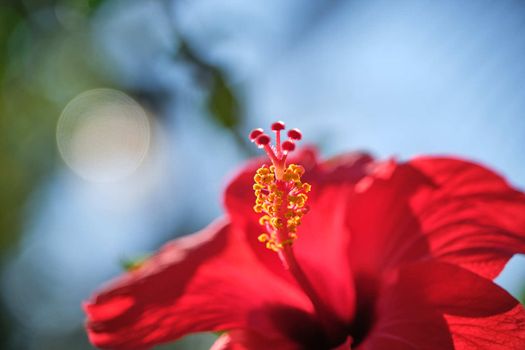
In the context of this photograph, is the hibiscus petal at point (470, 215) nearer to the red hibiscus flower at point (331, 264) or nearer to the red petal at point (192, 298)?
the red hibiscus flower at point (331, 264)

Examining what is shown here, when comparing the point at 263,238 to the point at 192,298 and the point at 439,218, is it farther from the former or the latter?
the point at 439,218

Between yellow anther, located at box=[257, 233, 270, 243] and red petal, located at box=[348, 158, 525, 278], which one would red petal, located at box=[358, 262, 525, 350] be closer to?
red petal, located at box=[348, 158, 525, 278]

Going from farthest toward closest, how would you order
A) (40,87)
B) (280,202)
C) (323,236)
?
1. (40,87)
2. (323,236)
3. (280,202)

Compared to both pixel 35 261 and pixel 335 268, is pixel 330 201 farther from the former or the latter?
pixel 35 261

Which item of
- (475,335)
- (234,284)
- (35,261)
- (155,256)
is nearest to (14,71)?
(155,256)

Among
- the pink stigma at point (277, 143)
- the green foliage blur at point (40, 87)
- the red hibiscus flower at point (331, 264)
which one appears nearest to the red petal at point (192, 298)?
the red hibiscus flower at point (331, 264)

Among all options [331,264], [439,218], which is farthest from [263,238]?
[439,218]
